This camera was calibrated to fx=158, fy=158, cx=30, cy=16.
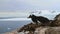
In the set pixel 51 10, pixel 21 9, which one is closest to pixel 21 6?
pixel 21 9

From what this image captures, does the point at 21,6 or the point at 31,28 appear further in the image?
the point at 21,6

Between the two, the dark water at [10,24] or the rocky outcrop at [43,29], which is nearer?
the rocky outcrop at [43,29]

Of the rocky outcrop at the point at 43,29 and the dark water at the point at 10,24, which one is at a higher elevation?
the rocky outcrop at the point at 43,29

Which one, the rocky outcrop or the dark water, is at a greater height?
the rocky outcrop

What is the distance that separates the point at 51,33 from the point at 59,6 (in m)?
1.66

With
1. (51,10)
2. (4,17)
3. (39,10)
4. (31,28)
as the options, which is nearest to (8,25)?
(4,17)

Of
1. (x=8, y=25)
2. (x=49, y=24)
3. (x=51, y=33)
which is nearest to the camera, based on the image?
(x=51, y=33)

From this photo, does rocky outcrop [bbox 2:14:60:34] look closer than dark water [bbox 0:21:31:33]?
Yes

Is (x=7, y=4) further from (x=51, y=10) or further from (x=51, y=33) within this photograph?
(x=51, y=33)

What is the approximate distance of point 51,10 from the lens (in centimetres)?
324

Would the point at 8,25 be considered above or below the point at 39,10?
below

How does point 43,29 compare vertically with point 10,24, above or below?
above

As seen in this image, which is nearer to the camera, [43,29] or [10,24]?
[43,29]

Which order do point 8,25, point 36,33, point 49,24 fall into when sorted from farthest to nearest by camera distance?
point 8,25, point 49,24, point 36,33
